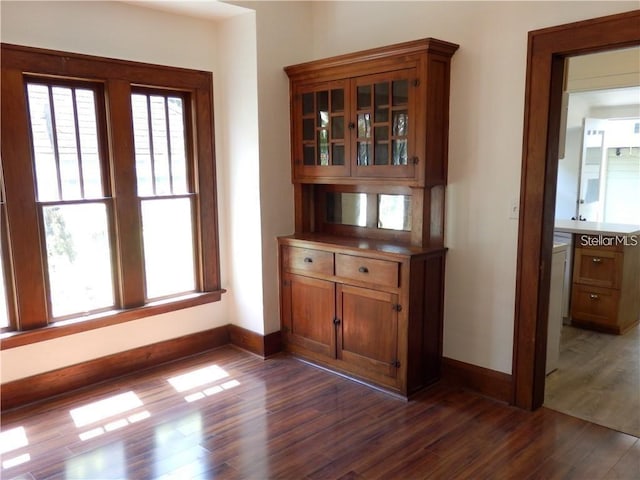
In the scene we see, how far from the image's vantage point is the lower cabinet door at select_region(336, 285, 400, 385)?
3.15 meters

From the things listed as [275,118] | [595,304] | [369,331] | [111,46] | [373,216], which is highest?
[111,46]

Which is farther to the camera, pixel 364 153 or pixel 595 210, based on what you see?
pixel 595 210

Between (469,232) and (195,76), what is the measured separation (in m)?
2.28

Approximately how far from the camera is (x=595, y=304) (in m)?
4.36

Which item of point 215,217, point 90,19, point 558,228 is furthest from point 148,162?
point 558,228

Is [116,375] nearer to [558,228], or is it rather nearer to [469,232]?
[469,232]

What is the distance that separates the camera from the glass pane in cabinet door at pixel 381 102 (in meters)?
3.18

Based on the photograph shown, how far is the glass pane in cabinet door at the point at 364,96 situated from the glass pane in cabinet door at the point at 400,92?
0.20 metres

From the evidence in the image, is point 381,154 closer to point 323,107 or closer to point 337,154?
point 337,154

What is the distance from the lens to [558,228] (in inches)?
177

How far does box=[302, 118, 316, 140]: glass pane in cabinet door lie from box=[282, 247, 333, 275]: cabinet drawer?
84 cm

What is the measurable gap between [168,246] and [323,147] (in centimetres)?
139

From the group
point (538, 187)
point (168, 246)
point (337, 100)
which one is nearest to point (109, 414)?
point (168, 246)

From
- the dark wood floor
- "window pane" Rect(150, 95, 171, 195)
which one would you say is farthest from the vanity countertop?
"window pane" Rect(150, 95, 171, 195)
